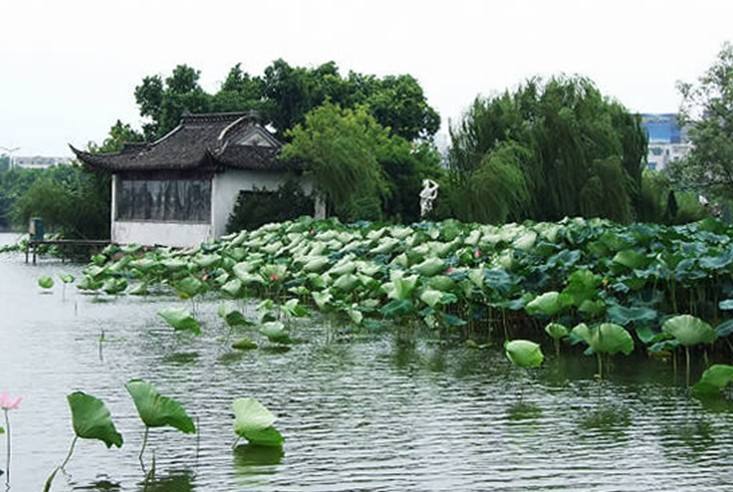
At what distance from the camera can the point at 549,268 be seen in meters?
10.1

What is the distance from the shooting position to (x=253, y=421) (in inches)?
222

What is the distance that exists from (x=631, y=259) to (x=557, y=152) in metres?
13.8

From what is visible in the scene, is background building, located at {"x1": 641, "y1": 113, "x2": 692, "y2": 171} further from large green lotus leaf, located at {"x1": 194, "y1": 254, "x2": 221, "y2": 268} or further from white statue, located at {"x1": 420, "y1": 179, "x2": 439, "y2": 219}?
large green lotus leaf, located at {"x1": 194, "y1": 254, "x2": 221, "y2": 268}

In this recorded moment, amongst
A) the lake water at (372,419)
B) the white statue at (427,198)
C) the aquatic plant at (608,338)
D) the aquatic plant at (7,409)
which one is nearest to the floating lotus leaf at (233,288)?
the lake water at (372,419)

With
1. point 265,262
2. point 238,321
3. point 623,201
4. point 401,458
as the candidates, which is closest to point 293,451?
point 401,458

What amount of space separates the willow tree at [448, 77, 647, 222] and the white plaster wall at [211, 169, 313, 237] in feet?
15.1

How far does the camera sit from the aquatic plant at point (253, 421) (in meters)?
5.64

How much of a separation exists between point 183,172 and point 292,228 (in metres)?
9.79

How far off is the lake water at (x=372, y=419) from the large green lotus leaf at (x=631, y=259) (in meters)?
0.74

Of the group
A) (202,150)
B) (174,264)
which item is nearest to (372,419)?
(174,264)

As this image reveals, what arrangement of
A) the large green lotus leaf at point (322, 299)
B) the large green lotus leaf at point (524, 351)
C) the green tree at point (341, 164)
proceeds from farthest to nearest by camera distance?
the green tree at point (341, 164) → the large green lotus leaf at point (322, 299) → the large green lotus leaf at point (524, 351)

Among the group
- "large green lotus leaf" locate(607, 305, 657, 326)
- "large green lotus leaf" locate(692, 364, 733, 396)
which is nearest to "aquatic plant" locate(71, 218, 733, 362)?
"large green lotus leaf" locate(607, 305, 657, 326)

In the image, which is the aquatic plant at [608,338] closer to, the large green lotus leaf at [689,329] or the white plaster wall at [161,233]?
the large green lotus leaf at [689,329]

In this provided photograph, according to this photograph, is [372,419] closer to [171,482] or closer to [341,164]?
[171,482]
